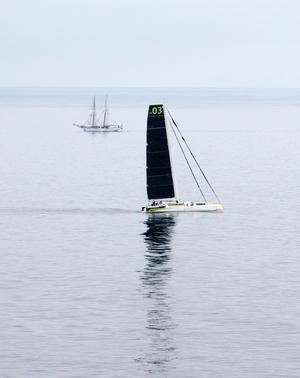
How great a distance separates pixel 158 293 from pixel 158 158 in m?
41.1

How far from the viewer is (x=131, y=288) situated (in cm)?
8850

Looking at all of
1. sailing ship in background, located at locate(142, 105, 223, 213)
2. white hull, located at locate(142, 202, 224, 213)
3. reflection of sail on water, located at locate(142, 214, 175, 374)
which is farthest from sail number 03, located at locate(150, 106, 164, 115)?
reflection of sail on water, located at locate(142, 214, 175, 374)

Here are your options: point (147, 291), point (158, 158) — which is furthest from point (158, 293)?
point (158, 158)

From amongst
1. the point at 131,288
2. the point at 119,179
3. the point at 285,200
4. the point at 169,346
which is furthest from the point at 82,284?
the point at 119,179

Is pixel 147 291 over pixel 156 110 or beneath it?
beneath

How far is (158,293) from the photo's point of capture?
284 feet

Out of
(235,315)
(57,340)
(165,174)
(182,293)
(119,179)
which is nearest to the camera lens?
(57,340)

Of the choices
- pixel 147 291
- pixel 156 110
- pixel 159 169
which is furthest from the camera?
pixel 159 169

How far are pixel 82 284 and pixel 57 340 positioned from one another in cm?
1873

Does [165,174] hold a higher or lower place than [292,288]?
higher

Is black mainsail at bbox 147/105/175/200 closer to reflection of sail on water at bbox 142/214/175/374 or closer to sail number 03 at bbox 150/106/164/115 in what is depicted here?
sail number 03 at bbox 150/106/164/115

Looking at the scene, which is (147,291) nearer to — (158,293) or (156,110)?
(158,293)

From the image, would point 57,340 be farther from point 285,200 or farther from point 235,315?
point 285,200

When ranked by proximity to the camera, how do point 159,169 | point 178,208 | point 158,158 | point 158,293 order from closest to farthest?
point 158,293
point 158,158
point 159,169
point 178,208
